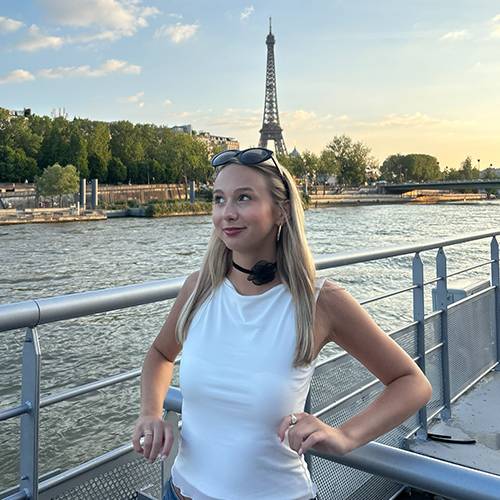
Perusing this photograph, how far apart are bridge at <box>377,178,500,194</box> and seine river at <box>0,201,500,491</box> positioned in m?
24.5

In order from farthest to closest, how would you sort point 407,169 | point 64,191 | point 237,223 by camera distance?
point 407,169, point 64,191, point 237,223

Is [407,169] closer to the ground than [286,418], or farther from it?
farther from it

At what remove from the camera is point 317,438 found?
82cm

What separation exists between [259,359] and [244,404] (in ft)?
0.24

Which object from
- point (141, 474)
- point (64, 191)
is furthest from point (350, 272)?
point (64, 191)

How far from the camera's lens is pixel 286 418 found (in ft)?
2.89

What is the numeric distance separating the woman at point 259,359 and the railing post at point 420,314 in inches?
67.8

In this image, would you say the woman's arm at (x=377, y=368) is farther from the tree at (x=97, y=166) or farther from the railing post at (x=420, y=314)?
the tree at (x=97, y=166)

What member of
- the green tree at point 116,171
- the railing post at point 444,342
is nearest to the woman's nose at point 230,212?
the railing post at point 444,342

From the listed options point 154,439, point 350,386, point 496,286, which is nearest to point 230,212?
point 154,439

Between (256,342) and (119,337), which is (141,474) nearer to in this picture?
(256,342)

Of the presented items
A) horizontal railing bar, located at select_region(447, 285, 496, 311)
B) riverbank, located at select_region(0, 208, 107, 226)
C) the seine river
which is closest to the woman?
the seine river

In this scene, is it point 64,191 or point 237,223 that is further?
point 64,191

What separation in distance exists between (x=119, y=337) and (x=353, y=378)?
26.7ft
